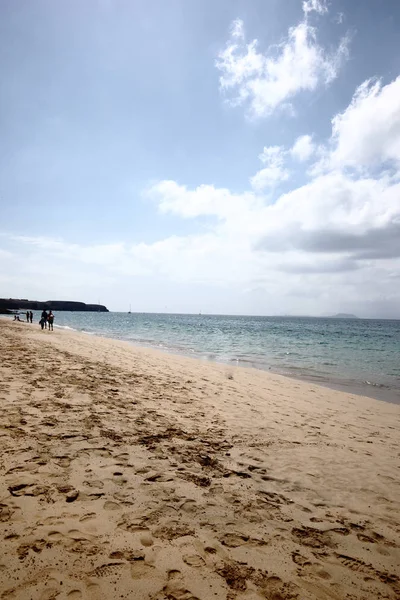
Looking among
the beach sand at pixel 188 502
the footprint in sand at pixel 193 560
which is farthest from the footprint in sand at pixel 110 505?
the footprint in sand at pixel 193 560

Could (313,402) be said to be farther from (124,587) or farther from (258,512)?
(124,587)

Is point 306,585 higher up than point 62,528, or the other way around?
point 62,528

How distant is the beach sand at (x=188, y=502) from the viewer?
9.04 ft

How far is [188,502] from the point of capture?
153 inches

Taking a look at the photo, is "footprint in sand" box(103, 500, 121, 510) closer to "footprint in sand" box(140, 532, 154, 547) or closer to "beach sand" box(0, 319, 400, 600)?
"beach sand" box(0, 319, 400, 600)

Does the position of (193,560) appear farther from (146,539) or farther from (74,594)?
(74,594)

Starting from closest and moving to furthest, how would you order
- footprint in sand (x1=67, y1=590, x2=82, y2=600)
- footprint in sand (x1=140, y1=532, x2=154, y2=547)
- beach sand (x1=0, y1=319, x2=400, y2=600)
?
1. footprint in sand (x1=67, y1=590, x2=82, y2=600)
2. beach sand (x1=0, y1=319, x2=400, y2=600)
3. footprint in sand (x1=140, y1=532, x2=154, y2=547)

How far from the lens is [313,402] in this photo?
33.8ft

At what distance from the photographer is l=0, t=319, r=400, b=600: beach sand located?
9.04ft

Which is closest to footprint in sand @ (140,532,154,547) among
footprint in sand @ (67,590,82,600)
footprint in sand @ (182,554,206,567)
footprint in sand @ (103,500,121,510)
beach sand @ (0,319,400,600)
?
beach sand @ (0,319,400,600)

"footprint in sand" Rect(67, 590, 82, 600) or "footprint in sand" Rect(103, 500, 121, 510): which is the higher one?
"footprint in sand" Rect(67, 590, 82, 600)

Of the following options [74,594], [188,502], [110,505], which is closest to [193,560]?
[188,502]

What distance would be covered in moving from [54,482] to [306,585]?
3.18 meters

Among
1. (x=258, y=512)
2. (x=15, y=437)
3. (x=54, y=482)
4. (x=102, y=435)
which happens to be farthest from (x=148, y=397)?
(x=258, y=512)
